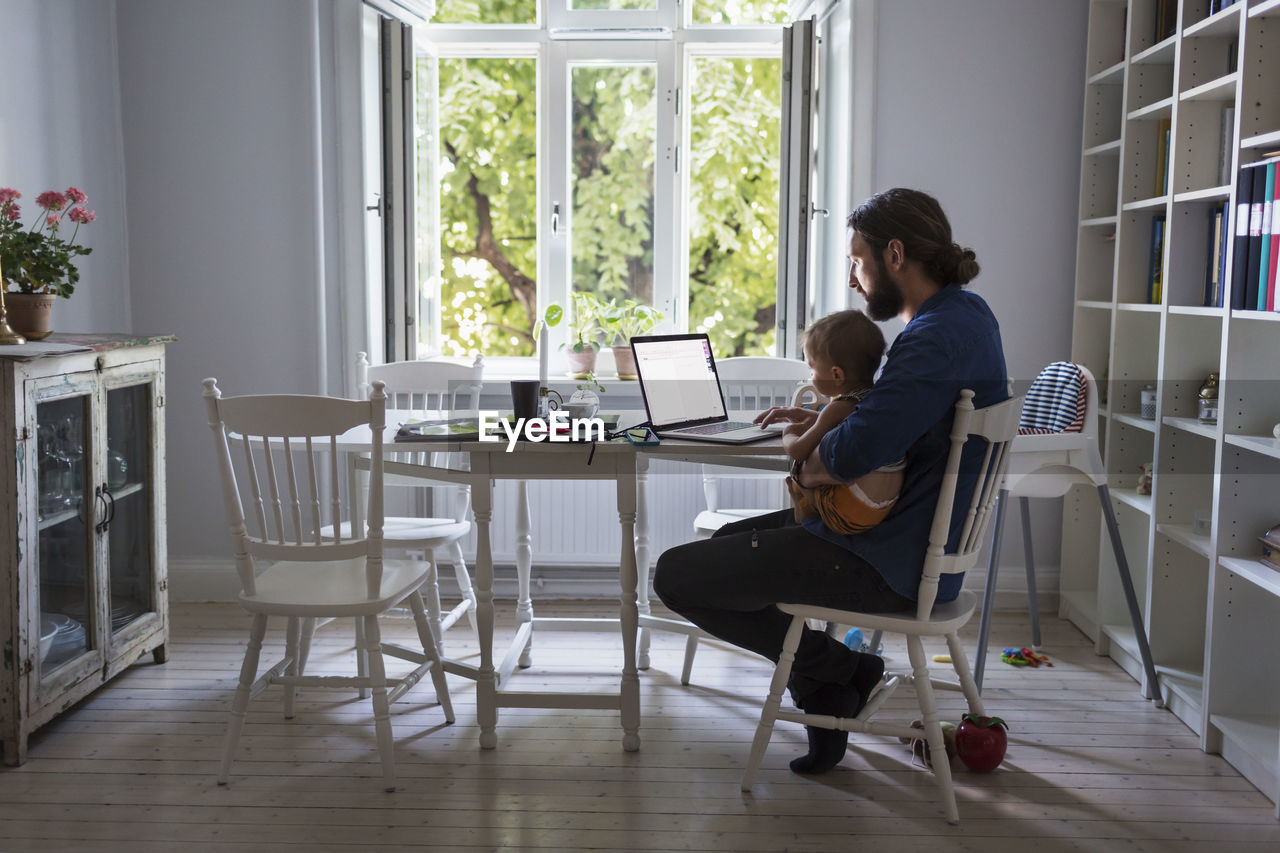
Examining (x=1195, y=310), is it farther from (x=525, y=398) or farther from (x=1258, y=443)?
(x=525, y=398)

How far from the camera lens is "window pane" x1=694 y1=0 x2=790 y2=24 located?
164 inches

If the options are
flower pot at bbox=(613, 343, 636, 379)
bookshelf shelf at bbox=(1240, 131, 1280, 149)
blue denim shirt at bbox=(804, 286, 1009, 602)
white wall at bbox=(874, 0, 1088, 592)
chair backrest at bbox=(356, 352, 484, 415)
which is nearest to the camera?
blue denim shirt at bbox=(804, 286, 1009, 602)

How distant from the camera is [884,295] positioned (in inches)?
92.7

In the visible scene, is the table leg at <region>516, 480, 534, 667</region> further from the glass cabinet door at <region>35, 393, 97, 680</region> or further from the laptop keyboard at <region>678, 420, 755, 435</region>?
the glass cabinet door at <region>35, 393, 97, 680</region>

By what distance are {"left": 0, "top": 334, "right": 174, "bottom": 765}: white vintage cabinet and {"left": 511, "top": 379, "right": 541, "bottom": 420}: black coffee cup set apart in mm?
1069

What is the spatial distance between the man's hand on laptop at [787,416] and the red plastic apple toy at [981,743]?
0.79m

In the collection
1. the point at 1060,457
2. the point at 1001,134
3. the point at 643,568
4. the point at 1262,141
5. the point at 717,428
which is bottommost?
the point at 643,568

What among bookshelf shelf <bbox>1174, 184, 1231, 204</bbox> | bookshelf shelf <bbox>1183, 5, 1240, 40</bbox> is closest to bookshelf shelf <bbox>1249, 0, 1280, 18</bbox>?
bookshelf shelf <bbox>1183, 5, 1240, 40</bbox>

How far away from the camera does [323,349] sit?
12.6 feet

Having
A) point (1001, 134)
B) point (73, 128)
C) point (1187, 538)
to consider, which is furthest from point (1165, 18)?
point (73, 128)

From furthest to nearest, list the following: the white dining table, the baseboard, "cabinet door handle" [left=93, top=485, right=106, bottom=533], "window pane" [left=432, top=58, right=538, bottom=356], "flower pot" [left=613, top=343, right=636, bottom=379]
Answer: "window pane" [left=432, top=58, right=538, bottom=356] < "flower pot" [left=613, top=343, right=636, bottom=379] < the baseboard < "cabinet door handle" [left=93, top=485, right=106, bottom=533] < the white dining table

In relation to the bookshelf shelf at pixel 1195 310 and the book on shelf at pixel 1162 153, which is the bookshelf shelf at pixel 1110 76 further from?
the bookshelf shelf at pixel 1195 310

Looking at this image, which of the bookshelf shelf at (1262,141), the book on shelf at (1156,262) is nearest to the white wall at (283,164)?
the book on shelf at (1156,262)

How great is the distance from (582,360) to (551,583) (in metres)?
0.83
